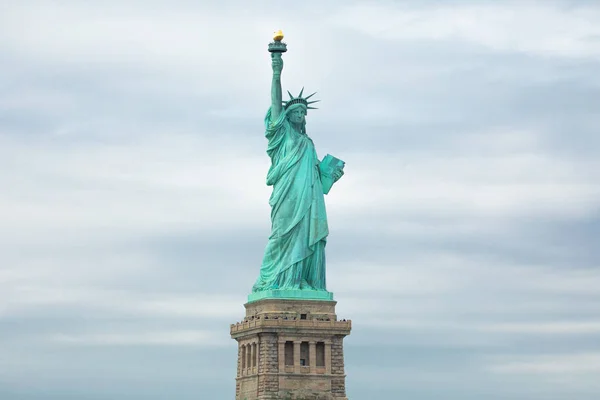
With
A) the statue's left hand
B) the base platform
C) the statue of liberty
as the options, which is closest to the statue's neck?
the statue of liberty

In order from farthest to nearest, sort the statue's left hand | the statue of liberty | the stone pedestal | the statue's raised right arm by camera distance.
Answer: the statue's left hand
the statue's raised right arm
the statue of liberty
the stone pedestal

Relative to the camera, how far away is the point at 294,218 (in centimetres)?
8862

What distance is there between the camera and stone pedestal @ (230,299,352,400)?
86.8 meters

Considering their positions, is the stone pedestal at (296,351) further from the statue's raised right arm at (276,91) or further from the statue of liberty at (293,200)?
the statue's raised right arm at (276,91)

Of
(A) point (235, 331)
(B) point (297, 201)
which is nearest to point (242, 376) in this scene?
(A) point (235, 331)

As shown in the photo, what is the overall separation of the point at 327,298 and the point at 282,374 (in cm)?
440

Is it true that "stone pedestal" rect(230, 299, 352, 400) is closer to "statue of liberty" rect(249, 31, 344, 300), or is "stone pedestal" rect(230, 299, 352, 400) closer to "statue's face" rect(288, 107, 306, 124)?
"statue of liberty" rect(249, 31, 344, 300)

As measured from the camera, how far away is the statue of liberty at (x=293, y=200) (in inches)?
3469

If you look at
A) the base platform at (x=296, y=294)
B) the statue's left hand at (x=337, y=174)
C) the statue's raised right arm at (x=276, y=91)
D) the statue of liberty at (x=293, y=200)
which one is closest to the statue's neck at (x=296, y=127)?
the statue of liberty at (x=293, y=200)

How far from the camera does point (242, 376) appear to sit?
89.5 metres

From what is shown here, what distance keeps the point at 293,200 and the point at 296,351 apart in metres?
7.45

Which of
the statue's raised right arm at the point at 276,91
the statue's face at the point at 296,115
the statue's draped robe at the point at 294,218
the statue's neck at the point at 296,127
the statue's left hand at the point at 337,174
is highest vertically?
the statue's raised right arm at the point at 276,91

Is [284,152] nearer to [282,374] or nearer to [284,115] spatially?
[284,115]

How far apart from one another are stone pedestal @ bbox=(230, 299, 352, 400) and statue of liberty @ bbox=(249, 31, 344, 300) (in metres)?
0.88
